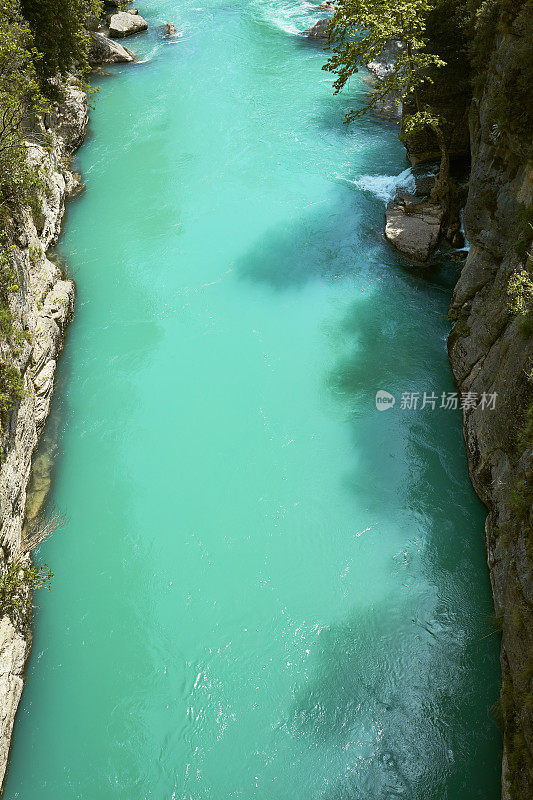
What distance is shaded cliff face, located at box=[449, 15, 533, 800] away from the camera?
6.79 meters

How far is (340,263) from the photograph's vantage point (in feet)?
47.0

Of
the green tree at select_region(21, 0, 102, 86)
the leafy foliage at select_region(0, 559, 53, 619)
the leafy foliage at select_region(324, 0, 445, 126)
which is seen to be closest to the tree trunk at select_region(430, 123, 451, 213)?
the leafy foliage at select_region(324, 0, 445, 126)

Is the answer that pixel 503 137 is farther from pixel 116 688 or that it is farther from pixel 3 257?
pixel 116 688

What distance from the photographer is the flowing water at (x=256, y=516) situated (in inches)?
301

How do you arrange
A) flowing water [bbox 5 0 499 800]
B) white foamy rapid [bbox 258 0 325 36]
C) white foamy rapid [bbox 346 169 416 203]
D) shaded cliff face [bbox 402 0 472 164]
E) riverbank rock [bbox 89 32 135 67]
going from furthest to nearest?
white foamy rapid [bbox 258 0 325 36], riverbank rock [bbox 89 32 135 67], white foamy rapid [bbox 346 169 416 203], shaded cliff face [bbox 402 0 472 164], flowing water [bbox 5 0 499 800]

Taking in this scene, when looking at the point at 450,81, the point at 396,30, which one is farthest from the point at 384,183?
the point at 396,30

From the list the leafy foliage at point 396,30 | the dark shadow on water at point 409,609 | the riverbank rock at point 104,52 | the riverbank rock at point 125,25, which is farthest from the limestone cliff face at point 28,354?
the riverbank rock at point 125,25

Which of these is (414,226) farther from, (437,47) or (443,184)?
(437,47)

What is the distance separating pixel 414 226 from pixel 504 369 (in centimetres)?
643

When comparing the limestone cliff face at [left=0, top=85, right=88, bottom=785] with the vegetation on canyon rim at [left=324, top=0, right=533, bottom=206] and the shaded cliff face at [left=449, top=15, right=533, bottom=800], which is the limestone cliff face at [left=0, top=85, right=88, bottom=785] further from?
the vegetation on canyon rim at [left=324, top=0, right=533, bottom=206]

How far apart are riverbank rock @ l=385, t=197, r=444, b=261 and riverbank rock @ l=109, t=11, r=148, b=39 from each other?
16383mm

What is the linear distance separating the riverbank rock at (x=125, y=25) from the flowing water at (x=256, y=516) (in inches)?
447

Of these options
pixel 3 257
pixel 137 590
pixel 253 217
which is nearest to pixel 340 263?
pixel 253 217

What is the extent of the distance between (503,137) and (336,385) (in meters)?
5.00
